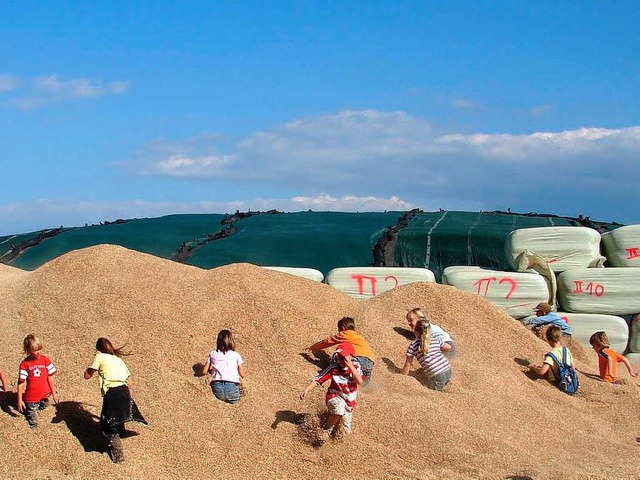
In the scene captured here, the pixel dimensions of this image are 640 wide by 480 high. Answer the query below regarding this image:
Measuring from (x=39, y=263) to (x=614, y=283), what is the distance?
35.2ft

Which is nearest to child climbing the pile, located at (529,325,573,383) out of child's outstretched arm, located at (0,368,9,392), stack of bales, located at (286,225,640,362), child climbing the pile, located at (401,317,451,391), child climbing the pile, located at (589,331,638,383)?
child climbing the pile, located at (589,331,638,383)

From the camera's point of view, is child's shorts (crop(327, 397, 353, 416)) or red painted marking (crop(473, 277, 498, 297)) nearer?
child's shorts (crop(327, 397, 353, 416))

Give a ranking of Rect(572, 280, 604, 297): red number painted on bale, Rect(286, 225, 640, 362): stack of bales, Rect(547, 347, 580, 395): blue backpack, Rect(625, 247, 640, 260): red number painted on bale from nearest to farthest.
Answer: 1. Rect(547, 347, 580, 395): blue backpack
2. Rect(286, 225, 640, 362): stack of bales
3. Rect(572, 280, 604, 297): red number painted on bale
4. Rect(625, 247, 640, 260): red number painted on bale

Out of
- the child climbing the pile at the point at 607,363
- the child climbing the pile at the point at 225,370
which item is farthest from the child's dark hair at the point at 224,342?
the child climbing the pile at the point at 607,363

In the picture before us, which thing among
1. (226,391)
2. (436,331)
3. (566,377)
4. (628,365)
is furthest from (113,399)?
(628,365)

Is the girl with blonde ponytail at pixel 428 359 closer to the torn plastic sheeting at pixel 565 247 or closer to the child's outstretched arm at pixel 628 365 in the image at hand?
the child's outstretched arm at pixel 628 365

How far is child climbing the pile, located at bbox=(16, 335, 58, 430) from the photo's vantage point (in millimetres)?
6322

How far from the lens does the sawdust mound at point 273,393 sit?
6.38 metres

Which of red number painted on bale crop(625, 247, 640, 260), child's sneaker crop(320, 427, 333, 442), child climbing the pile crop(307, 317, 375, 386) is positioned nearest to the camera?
child's sneaker crop(320, 427, 333, 442)

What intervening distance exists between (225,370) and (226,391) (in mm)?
200

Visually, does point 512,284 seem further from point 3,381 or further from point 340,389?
point 3,381

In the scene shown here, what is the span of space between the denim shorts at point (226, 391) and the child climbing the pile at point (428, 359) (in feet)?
7.01

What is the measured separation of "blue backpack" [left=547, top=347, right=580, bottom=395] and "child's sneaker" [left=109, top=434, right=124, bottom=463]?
545cm

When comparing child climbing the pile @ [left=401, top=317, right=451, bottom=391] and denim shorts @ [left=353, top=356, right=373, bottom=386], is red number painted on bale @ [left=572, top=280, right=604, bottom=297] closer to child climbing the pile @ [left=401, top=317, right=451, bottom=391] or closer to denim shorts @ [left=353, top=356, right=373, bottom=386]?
child climbing the pile @ [left=401, top=317, right=451, bottom=391]
